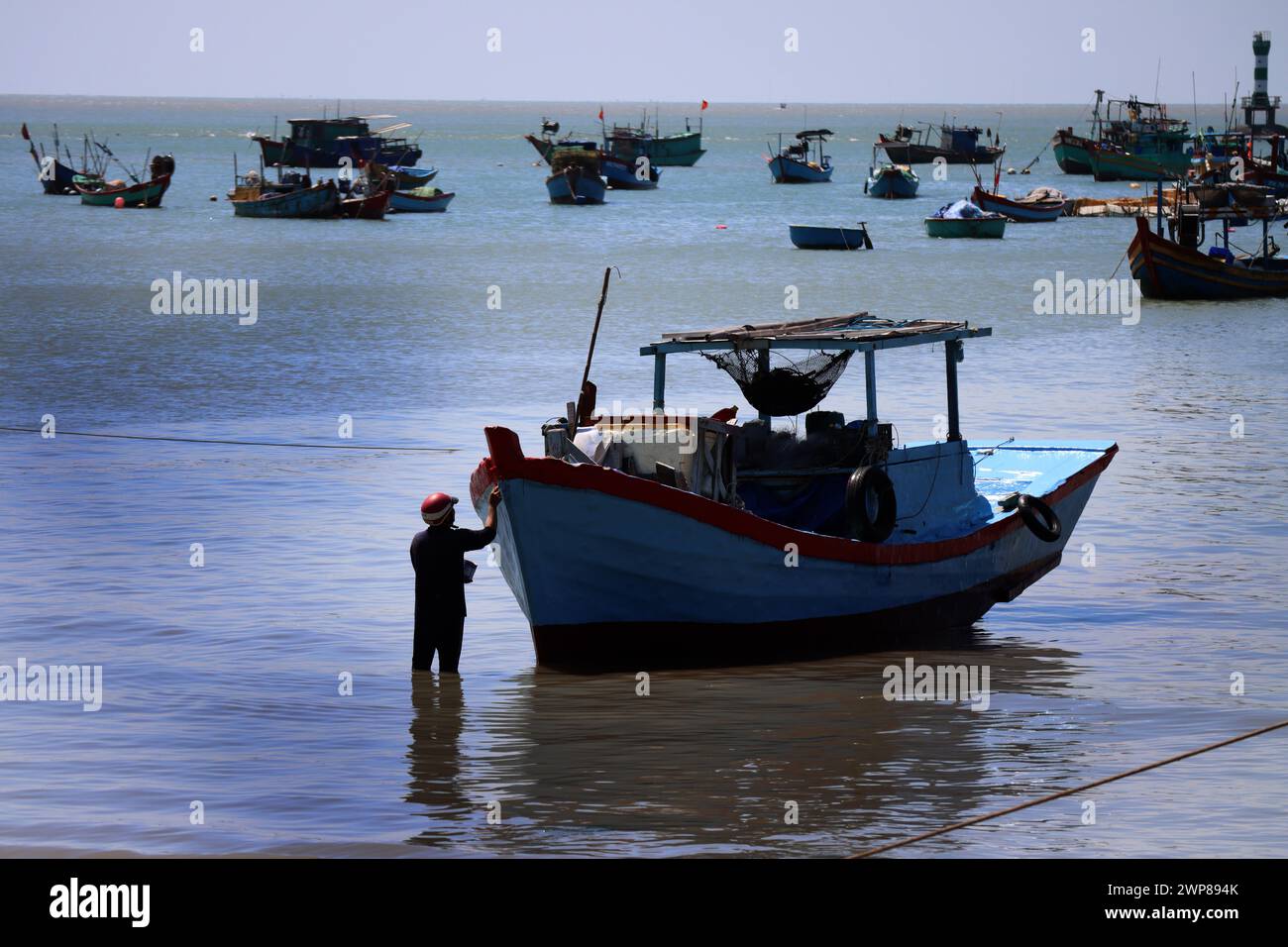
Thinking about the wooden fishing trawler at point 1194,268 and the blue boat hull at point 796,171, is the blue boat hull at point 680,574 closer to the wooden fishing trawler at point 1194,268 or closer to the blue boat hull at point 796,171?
the wooden fishing trawler at point 1194,268

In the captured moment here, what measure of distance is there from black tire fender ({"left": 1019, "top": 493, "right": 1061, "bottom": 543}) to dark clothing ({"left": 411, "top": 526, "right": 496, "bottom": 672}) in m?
4.82

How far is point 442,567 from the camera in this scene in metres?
11.6

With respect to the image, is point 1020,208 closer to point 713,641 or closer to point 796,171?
point 796,171

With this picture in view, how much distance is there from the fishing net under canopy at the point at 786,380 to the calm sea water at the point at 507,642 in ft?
6.65

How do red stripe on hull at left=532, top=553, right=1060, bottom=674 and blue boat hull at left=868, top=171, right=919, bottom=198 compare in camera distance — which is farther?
blue boat hull at left=868, top=171, right=919, bottom=198

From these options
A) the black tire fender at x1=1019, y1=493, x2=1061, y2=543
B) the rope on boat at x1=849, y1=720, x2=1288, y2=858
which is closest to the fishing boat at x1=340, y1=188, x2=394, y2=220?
the black tire fender at x1=1019, y1=493, x2=1061, y2=543

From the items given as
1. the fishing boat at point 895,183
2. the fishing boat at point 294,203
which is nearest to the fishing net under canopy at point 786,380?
the fishing boat at point 294,203

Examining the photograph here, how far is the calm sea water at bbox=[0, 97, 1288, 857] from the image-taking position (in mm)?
9492

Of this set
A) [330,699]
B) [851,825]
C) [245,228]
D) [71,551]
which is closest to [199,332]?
[71,551]

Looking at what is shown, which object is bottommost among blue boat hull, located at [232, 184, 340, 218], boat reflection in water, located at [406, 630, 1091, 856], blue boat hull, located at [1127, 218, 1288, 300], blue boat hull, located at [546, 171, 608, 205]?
boat reflection in water, located at [406, 630, 1091, 856]

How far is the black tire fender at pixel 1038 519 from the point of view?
46.5 ft

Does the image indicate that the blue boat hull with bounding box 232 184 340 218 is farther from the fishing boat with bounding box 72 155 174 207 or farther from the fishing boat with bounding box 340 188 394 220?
the fishing boat with bounding box 72 155 174 207

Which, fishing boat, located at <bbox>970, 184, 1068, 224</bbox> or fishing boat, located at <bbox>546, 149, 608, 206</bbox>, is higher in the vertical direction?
fishing boat, located at <bbox>546, 149, 608, 206</bbox>
